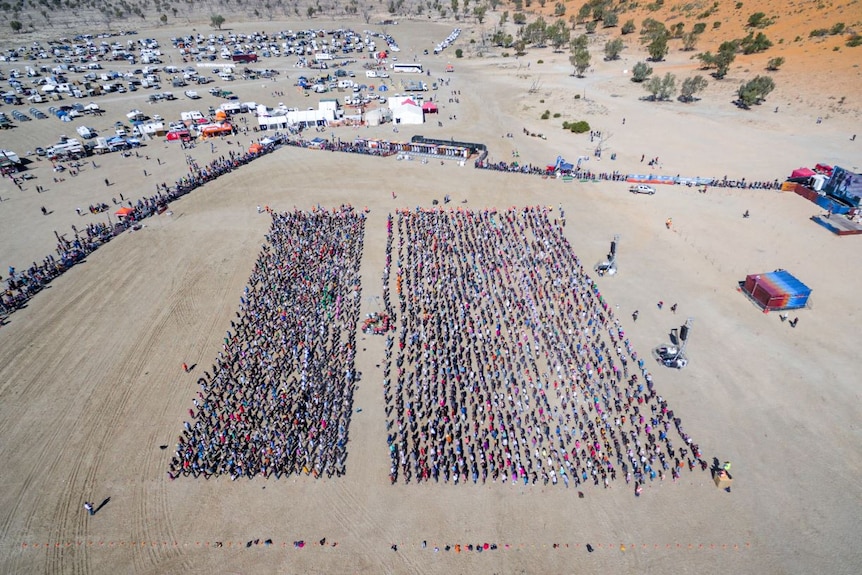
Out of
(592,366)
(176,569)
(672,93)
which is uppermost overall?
(672,93)

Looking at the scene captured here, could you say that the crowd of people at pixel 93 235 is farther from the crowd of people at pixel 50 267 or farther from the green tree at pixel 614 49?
the green tree at pixel 614 49

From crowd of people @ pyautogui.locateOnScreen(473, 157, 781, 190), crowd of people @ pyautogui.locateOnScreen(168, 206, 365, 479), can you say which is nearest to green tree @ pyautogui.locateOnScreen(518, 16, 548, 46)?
crowd of people @ pyautogui.locateOnScreen(473, 157, 781, 190)

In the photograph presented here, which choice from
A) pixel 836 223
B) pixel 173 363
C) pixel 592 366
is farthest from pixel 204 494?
pixel 836 223

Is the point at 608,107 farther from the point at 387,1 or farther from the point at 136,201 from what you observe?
the point at 387,1

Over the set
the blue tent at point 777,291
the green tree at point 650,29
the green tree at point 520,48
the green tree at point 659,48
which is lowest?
the blue tent at point 777,291

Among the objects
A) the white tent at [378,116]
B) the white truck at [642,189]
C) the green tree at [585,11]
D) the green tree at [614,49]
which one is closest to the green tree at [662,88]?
the green tree at [614,49]

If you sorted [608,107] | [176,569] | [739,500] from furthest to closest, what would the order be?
[608,107] < [739,500] < [176,569]

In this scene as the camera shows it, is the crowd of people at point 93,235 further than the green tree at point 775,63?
No
